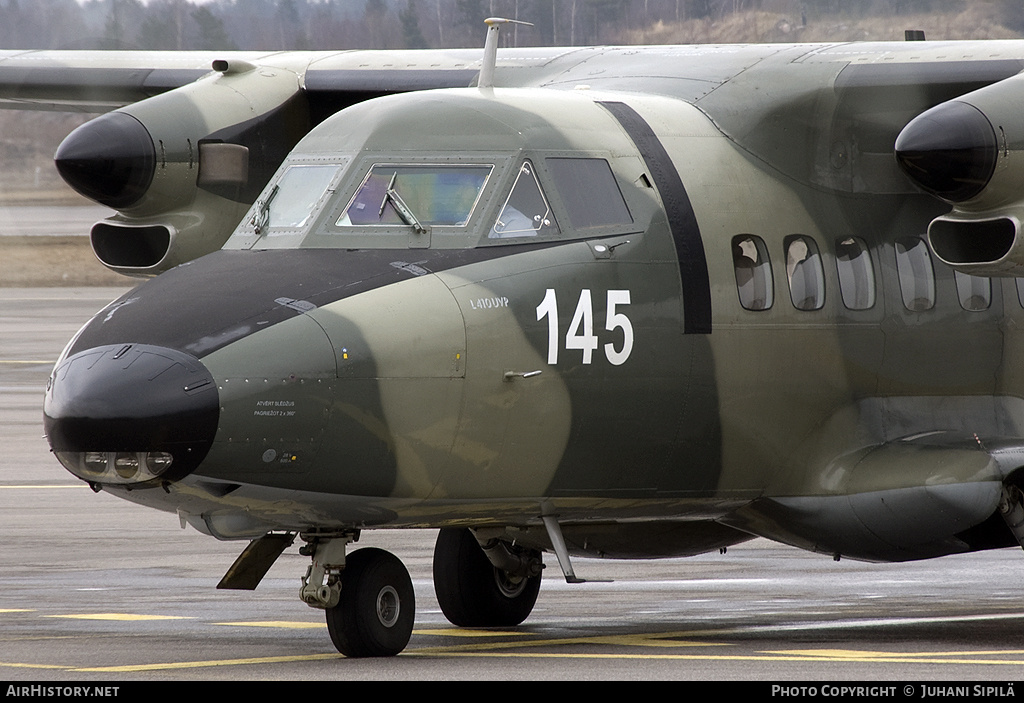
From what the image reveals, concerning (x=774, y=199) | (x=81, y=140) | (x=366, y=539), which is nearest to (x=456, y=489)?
(x=774, y=199)

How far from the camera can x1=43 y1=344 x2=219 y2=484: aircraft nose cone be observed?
969 centimetres

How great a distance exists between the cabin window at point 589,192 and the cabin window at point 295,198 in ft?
4.48

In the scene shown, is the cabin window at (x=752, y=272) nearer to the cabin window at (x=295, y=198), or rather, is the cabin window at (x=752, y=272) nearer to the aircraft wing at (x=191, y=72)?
the cabin window at (x=295, y=198)

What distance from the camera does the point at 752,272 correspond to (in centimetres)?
1252

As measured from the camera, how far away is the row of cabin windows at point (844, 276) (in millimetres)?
12492

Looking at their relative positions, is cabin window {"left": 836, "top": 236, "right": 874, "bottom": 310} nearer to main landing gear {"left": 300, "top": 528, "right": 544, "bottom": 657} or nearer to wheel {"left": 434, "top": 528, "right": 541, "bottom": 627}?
wheel {"left": 434, "top": 528, "right": 541, "bottom": 627}

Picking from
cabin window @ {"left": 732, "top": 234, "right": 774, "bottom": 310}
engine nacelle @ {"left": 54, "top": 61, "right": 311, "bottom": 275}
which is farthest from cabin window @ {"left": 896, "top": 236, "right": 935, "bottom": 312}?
engine nacelle @ {"left": 54, "top": 61, "right": 311, "bottom": 275}

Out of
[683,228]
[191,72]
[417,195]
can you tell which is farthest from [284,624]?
[191,72]

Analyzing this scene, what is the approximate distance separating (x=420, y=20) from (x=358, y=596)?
29.5 metres

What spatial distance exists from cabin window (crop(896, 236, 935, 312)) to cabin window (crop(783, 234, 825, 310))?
72 cm

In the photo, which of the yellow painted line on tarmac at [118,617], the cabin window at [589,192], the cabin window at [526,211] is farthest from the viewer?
the yellow painted line on tarmac at [118,617]

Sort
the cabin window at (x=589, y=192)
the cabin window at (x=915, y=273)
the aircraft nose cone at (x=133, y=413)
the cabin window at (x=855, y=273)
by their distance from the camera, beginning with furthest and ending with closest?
the cabin window at (x=915, y=273), the cabin window at (x=855, y=273), the cabin window at (x=589, y=192), the aircraft nose cone at (x=133, y=413)

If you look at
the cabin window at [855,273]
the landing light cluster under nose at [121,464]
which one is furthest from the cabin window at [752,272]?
the landing light cluster under nose at [121,464]

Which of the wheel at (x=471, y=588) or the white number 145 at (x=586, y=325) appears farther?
the wheel at (x=471, y=588)
